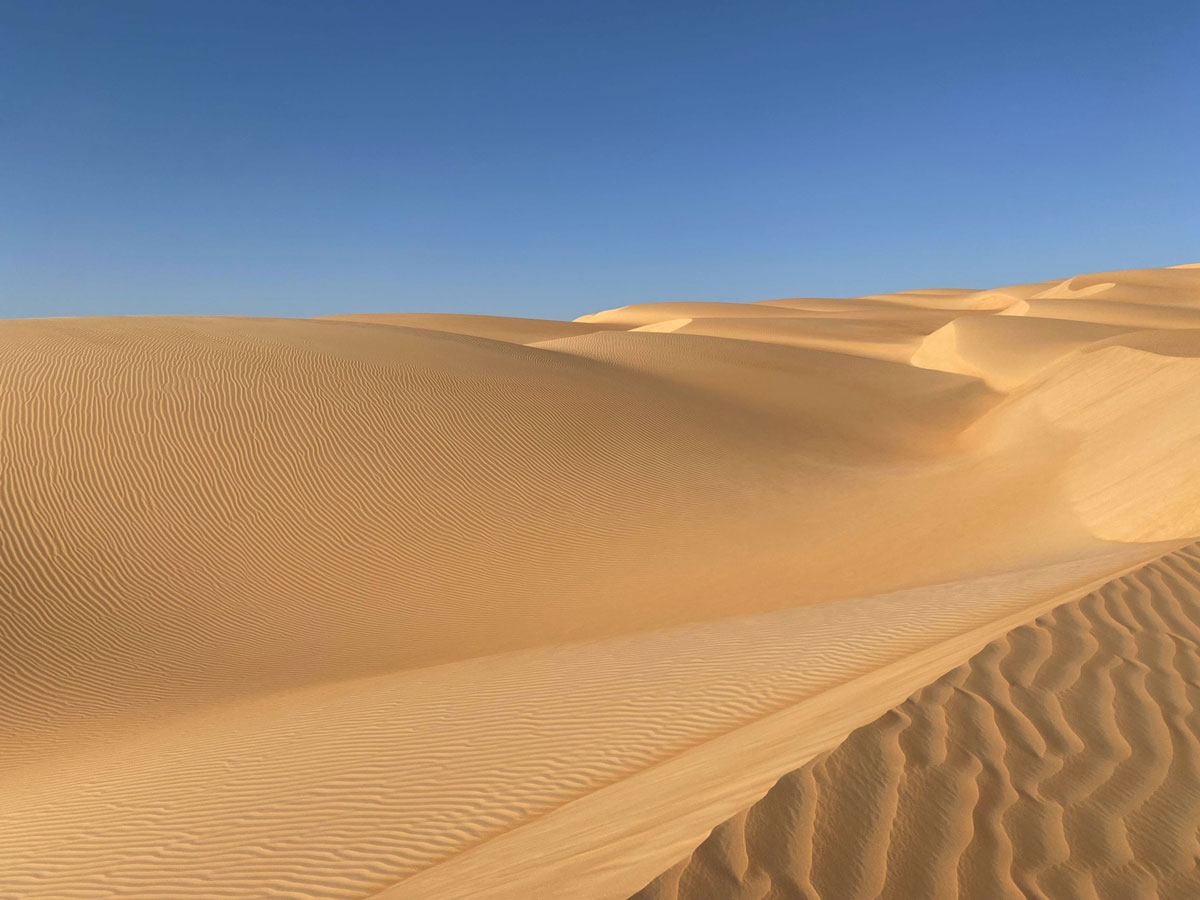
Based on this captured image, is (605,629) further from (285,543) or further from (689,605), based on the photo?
(285,543)

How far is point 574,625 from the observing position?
1004 centimetres

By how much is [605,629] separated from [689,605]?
1.14 metres

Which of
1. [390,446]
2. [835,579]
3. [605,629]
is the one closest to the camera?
[605,629]

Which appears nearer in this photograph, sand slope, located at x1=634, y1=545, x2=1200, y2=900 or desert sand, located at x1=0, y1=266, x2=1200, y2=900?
sand slope, located at x1=634, y1=545, x2=1200, y2=900

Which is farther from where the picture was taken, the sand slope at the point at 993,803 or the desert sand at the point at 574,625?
the desert sand at the point at 574,625

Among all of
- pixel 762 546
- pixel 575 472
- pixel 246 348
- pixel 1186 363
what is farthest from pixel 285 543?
pixel 1186 363

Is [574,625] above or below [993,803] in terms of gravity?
below

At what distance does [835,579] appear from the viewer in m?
10.7

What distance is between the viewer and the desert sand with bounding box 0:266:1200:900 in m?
2.98

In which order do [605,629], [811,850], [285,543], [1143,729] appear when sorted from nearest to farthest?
[811,850] < [1143,729] < [605,629] < [285,543]

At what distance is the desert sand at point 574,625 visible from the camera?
2.98 meters

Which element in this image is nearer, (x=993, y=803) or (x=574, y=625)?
(x=993, y=803)

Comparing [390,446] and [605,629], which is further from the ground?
[390,446]

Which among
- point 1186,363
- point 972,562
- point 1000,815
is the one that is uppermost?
point 1186,363
